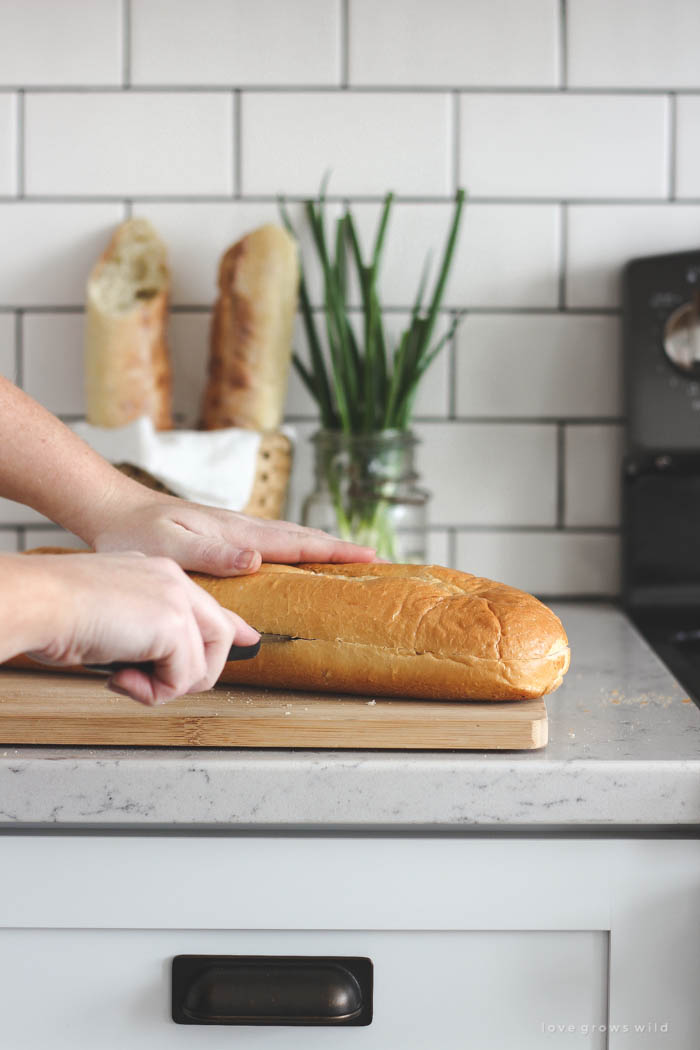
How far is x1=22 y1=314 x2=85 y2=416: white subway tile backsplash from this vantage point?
1.21m

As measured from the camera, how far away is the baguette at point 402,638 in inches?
25.8

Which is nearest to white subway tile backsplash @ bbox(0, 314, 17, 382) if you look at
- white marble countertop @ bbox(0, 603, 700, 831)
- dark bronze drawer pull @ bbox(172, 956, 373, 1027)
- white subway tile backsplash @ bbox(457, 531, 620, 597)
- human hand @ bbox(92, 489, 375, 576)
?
human hand @ bbox(92, 489, 375, 576)

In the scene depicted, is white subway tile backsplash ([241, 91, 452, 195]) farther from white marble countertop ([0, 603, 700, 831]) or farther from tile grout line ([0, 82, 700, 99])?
white marble countertop ([0, 603, 700, 831])

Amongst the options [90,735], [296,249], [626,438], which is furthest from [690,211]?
[90,735]

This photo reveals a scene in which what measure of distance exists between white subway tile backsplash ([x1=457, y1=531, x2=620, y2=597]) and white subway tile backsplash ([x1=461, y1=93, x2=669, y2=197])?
42 cm

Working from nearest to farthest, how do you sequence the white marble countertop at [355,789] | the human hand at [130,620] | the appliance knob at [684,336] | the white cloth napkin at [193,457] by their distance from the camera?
the human hand at [130,620] → the white marble countertop at [355,789] → the white cloth napkin at [193,457] → the appliance knob at [684,336]

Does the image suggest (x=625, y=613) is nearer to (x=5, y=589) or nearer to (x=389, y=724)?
(x=389, y=724)

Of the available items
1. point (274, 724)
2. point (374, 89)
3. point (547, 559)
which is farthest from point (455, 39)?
point (274, 724)

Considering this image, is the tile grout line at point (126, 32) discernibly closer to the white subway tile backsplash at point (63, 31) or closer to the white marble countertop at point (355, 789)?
the white subway tile backsplash at point (63, 31)

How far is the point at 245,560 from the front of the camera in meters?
0.75

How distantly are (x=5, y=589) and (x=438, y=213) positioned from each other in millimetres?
Answer: 871

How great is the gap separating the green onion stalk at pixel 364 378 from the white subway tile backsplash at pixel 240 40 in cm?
16

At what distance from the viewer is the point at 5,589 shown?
0.48 m

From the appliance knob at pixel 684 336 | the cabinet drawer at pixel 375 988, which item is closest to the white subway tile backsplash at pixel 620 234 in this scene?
Result: the appliance knob at pixel 684 336
